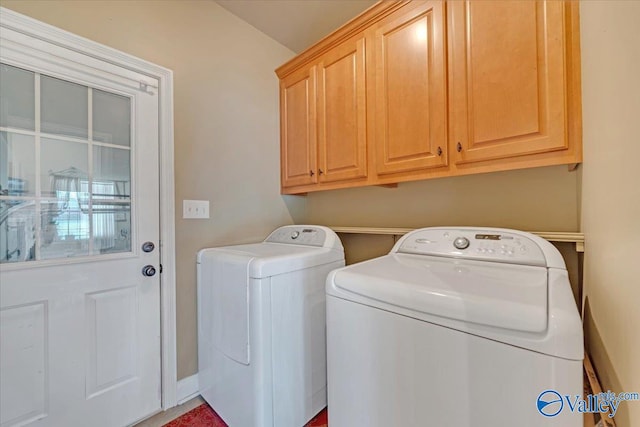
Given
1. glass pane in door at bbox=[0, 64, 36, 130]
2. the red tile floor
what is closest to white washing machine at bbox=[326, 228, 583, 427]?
the red tile floor

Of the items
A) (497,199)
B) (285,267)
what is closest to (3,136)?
(285,267)

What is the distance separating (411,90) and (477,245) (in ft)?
2.90

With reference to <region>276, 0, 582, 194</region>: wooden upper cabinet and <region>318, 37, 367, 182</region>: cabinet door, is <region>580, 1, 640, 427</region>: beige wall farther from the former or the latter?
<region>318, 37, 367, 182</region>: cabinet door

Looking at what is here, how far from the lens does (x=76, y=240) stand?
1.30m

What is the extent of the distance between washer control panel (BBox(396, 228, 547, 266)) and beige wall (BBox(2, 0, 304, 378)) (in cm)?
120

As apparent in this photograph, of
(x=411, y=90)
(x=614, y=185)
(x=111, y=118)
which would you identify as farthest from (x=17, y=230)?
(x=614, y=185)

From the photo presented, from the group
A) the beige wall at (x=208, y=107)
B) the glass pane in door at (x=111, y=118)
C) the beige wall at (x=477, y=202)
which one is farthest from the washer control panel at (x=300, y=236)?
the glass pane in door at (x=111, y=118)

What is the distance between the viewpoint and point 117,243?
4.66 feet

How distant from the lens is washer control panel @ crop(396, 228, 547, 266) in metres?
1.07

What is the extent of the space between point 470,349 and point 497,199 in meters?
1.07

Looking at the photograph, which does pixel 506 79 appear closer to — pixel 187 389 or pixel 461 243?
pixel 461 243

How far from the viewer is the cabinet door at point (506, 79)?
1052 millimetres

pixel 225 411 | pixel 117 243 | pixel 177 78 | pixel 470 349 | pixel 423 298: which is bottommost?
pixel 225 411

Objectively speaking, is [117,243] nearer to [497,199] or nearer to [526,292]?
[526,292]
